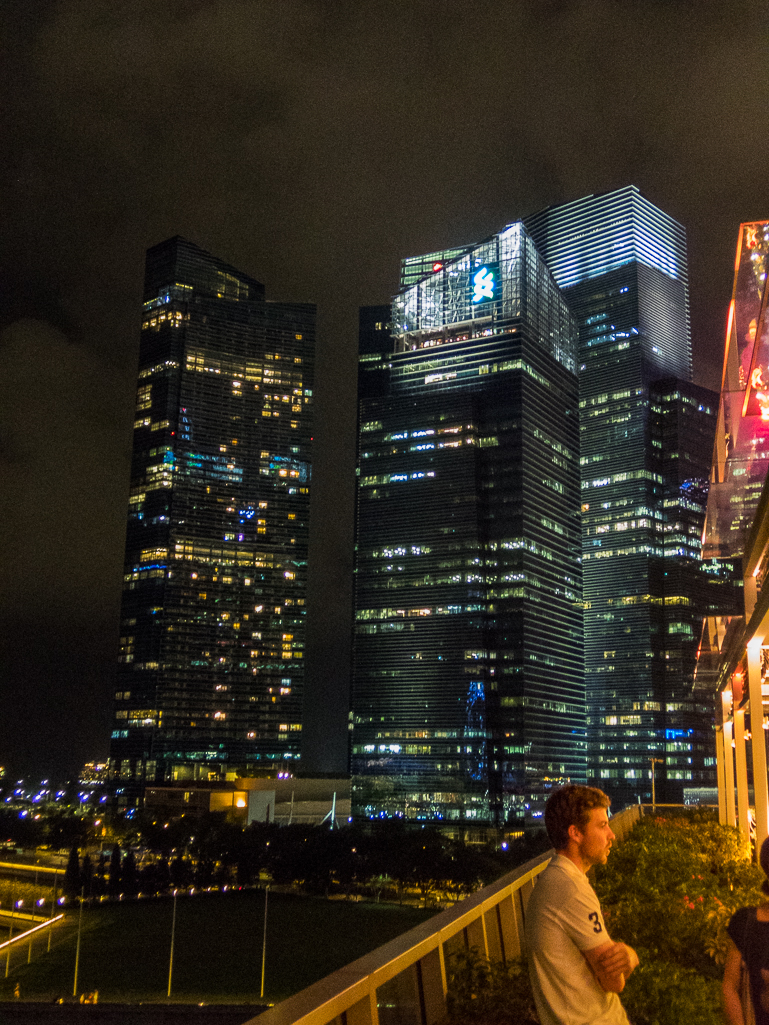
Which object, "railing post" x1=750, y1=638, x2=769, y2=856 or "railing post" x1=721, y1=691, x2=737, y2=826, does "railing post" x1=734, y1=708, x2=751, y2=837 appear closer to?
"railing post" x1=721, y1=691, x2=737, y2=826

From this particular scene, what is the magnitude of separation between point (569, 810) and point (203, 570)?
175 meters

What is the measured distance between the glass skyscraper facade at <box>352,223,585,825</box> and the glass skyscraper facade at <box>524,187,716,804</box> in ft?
59.0

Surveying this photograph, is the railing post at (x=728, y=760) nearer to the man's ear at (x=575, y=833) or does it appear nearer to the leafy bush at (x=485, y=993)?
the leafy bush at (x=485, y=993)

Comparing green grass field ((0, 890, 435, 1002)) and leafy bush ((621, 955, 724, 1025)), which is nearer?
leafy bush ((621, 955, 724, 1025))

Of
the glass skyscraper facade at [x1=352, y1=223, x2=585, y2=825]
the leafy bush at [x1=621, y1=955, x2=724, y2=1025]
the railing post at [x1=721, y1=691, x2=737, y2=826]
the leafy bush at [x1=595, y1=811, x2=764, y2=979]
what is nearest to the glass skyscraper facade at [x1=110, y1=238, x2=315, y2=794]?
the glass skyscraper facade at [x1=352, y1=223, x2=585, y2=825]

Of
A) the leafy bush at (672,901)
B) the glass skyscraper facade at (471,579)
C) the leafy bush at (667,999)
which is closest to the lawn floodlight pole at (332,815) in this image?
the glass skyscraper facade at (471,579)

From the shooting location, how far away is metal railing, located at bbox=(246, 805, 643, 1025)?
3.64 meters

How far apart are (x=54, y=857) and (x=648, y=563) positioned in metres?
111

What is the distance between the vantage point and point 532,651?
5369 inches

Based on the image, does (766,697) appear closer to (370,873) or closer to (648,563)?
(370,873)

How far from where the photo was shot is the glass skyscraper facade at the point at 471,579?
131 metres

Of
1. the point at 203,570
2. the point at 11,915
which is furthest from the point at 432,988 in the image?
the point at 203,570

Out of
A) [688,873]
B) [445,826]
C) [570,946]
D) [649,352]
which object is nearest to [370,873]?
[445,826]

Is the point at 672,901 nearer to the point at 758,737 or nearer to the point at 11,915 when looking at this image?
the point at 758,737
